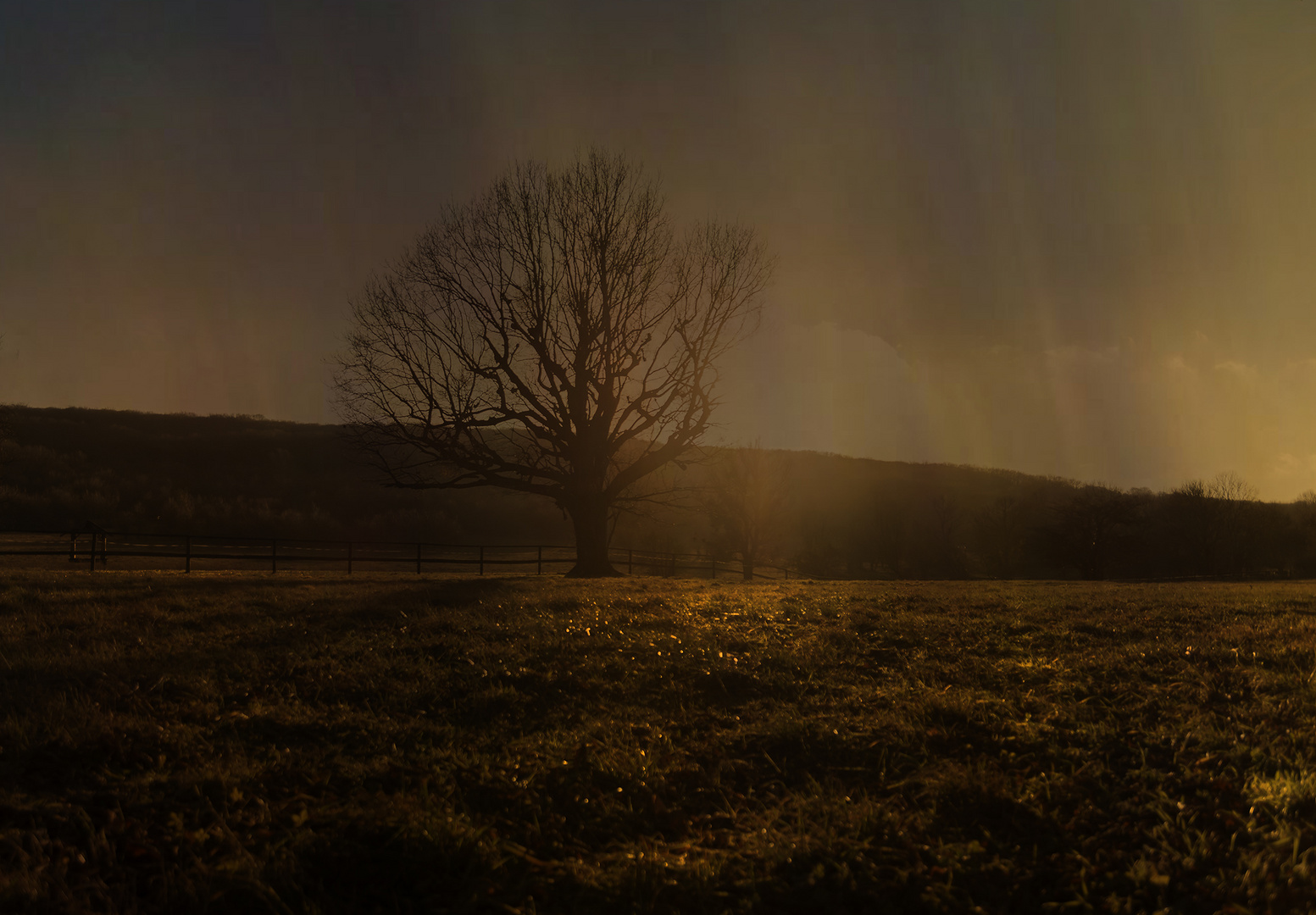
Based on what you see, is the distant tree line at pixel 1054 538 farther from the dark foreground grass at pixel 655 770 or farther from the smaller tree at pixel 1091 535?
the dark foreground grass at pixel 655 770

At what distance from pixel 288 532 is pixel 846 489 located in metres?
66.7

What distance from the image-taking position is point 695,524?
79.8 metres

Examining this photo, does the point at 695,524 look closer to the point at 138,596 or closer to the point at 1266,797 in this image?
the point at 138,596

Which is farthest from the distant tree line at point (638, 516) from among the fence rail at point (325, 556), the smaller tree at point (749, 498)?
the fence rail at point (325, 556)

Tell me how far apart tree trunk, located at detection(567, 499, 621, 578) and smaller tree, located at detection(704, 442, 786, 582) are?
84.2 ft

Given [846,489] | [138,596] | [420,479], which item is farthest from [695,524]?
[138,596]

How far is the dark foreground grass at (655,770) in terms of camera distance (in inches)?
163

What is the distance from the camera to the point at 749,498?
53250 millimetres

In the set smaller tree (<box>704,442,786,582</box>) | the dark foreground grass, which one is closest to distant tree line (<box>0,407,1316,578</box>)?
smaller tree (<box>704,442,786,582</box>)

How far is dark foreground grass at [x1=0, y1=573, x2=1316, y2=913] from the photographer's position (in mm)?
4148

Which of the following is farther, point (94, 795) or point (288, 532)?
point (288, 532)

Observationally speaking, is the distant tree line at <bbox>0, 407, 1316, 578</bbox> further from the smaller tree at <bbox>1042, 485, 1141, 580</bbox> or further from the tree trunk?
the tree trunk

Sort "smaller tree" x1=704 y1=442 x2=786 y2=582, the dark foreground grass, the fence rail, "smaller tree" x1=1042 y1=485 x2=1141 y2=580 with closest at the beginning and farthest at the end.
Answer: the dark foreground grass < the fence rail < "smaller tree" x1=704 y1=442 x2=786 y2=582 < "smaller tree" x1=1042 y1=485 x2=1141 y2=580

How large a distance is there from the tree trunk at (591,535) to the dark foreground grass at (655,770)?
15.4 meters
